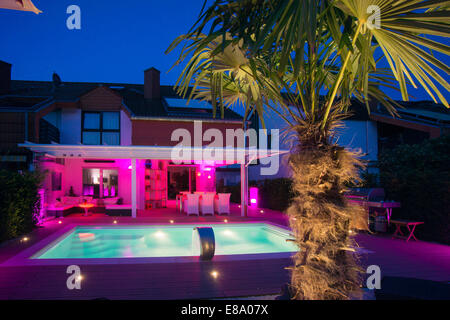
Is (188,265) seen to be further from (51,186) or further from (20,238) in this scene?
(51,186)

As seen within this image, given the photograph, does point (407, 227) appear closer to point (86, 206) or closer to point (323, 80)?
point (323, 80)

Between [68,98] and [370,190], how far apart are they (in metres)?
14.7

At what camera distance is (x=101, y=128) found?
1577cm

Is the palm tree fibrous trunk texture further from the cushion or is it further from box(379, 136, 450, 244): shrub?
the cushion

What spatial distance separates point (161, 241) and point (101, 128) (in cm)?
847

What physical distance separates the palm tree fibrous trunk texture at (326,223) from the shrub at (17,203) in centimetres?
737

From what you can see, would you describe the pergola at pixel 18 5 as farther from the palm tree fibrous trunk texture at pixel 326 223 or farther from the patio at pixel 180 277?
the palm tree fibrous trunk texture at pixel 326 223

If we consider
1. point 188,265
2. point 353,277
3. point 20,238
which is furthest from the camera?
point 20,238

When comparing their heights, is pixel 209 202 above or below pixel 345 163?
below

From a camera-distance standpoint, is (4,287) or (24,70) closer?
(4,287)

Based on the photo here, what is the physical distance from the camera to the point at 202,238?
19.2ft

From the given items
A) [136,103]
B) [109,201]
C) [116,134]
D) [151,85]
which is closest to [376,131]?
[151,85]

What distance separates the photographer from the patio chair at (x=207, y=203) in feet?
43.4
